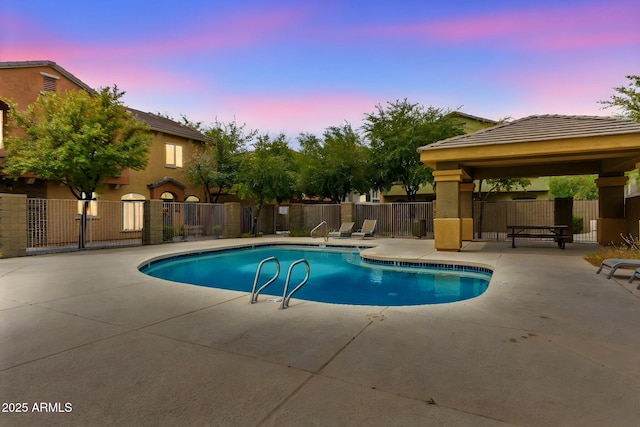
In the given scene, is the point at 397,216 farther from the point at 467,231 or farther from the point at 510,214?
the point at 510,214

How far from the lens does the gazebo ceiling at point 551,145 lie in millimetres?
10039

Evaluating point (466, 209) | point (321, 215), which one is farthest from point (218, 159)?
point (466, 209)

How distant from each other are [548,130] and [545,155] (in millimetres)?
906

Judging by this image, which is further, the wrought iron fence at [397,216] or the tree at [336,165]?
the tree at [336,165]

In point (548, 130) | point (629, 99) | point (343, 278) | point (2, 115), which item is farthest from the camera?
point (629, 99)

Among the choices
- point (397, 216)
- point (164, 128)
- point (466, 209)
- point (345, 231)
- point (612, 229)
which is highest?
point (164, 128)

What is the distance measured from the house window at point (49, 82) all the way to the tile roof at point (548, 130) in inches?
671

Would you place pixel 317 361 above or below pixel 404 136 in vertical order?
below

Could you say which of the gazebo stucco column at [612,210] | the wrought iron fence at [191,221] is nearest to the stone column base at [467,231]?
the gazebo stucco column at [612,210]

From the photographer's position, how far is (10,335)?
4023 mm

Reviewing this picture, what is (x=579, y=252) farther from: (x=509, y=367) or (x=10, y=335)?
(x=10, y=335)

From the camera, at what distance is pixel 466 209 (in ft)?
55.3

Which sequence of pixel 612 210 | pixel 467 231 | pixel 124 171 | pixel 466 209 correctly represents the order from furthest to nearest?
pixel 124 171, pixel 466 209, pixel 467 231, pixel 612 210

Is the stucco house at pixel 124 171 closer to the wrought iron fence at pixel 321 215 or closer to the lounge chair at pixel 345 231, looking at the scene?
the wrought iron fence at pixel 321 215
